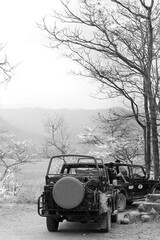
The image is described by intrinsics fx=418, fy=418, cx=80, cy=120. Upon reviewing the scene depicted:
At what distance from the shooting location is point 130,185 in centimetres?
1639

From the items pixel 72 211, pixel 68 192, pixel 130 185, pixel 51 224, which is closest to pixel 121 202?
pixel 130 185

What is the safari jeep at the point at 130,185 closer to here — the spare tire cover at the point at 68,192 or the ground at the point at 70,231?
the ground at the point at 70,231

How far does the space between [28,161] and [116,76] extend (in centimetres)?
1329

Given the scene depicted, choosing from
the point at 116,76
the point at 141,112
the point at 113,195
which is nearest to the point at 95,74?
the point at 116,76

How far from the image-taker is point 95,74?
24984mm

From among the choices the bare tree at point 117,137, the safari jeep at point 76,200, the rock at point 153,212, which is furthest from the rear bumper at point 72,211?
the bare tree at point 117,137

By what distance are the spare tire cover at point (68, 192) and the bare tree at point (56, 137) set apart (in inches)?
1164

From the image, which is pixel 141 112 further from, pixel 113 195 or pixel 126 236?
pixel 126 236

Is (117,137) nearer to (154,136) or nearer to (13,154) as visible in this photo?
(154,136)

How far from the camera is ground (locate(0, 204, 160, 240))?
10.2 metres

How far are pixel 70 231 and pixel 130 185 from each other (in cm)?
572

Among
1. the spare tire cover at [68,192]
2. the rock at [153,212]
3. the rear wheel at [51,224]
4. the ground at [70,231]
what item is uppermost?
the spare tire cover at [68,192]

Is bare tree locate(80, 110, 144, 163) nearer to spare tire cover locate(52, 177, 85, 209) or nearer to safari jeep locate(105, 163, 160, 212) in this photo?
safari jeep locate(105, 163, 160, 212)

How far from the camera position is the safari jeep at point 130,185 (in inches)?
623
